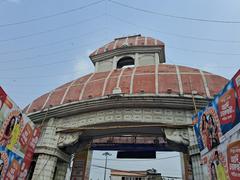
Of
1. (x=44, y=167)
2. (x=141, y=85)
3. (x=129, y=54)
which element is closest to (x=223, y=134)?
(x=141, y=85)

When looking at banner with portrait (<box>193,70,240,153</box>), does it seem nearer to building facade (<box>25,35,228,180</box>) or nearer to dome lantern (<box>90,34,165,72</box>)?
building facade (<box>25,35,228,180</box>)

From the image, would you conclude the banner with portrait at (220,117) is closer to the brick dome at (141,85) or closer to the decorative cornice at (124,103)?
the decorative cornice at (124,103)

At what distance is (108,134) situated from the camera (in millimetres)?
13867

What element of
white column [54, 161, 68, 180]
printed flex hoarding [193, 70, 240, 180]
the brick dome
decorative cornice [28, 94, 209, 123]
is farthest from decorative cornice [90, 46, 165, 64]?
printed flex hoarding [193, 70, 240, 180]

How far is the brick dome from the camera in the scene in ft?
40.7

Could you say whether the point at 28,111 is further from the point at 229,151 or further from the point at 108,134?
the point at 229,151

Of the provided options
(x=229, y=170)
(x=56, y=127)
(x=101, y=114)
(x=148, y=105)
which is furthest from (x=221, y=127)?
(x=56, y=127)

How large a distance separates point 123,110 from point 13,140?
6.30 metres

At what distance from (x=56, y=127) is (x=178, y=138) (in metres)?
7.79

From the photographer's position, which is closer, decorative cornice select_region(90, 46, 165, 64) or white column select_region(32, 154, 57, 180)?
white column select_region(32, 154, 57, 180)

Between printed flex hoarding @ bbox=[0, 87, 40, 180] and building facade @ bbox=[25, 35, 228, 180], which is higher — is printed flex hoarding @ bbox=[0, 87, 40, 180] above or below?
below

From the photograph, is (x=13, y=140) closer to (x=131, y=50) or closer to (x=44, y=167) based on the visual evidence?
(x=44, y=167)

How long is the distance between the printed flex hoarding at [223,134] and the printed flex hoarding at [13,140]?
8333 mm

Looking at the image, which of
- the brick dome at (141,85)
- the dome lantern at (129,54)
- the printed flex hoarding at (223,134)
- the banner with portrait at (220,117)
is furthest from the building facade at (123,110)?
the dome lantern at (129,54)
